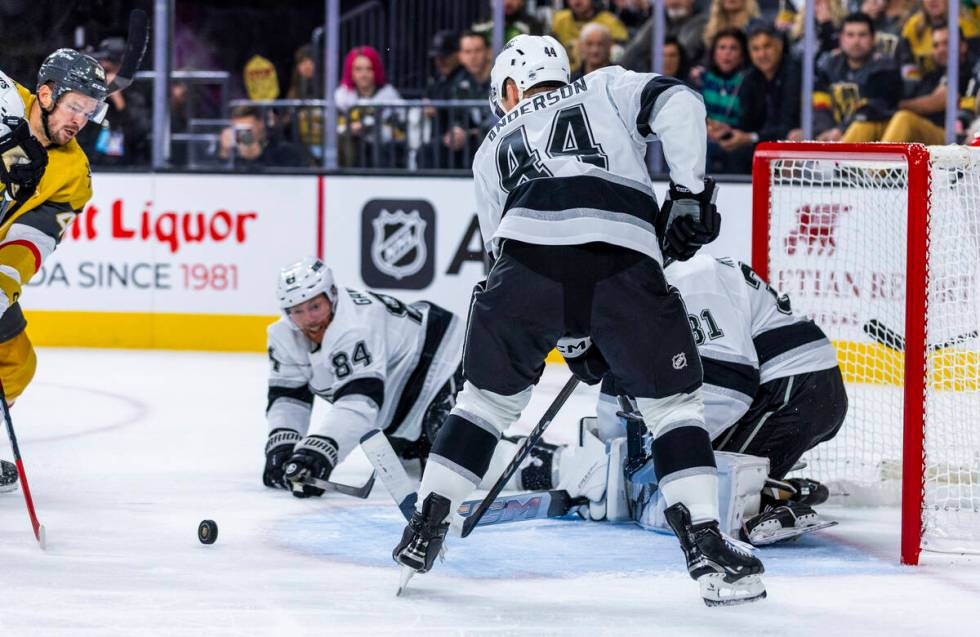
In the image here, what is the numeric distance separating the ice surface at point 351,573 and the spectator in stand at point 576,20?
11.1 ft

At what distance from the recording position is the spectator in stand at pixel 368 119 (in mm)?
7068

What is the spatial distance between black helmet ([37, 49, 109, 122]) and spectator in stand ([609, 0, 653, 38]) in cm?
388

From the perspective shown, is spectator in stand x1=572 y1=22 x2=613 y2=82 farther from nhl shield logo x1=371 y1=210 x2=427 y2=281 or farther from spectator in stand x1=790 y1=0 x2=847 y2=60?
nhl shield logo x1=371 y1=210 x2=427 y2=281

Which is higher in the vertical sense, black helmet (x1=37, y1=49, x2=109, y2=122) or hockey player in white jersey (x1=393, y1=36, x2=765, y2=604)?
black helmet (x1=37, y1=49, x2=109, y2=122)

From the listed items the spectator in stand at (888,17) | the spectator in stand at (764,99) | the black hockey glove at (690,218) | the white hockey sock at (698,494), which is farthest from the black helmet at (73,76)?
the spectator in stand at (888,17)

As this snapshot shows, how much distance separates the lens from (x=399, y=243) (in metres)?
6.95

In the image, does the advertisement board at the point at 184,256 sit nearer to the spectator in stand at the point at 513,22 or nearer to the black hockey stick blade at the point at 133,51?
A: the spectator in stand at the point at 513,22

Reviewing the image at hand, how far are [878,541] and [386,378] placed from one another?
1.43 meters

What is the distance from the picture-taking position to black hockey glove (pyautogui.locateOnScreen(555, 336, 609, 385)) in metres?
2.78

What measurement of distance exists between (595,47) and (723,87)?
0.63 m

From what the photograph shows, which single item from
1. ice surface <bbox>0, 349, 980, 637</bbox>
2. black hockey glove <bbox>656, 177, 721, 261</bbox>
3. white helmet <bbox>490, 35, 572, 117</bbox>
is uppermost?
white helmet <bbox>490, 35, 572, 117</bbox>

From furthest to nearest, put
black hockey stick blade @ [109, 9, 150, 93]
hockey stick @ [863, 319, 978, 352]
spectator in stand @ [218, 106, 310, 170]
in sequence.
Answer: spectator in stand @ [218, 106, 310, 170] < black hockey stick blade @ [109, 9, 150, 93] < hockey stick @ [863, 319, 978, 352]

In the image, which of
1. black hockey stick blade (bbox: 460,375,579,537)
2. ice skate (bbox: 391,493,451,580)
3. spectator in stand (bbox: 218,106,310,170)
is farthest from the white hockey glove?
spectator in stand (bbox: 218,106,310,170)

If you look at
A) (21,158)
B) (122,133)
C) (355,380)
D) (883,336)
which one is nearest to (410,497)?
(355,380)
